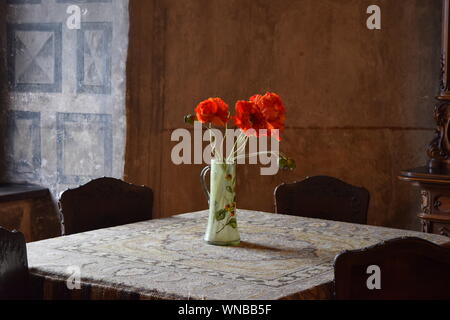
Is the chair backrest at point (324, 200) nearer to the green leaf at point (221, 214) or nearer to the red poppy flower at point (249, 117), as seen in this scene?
the green leaf at point (221, 214)

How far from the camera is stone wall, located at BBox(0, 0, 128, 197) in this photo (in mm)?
4176

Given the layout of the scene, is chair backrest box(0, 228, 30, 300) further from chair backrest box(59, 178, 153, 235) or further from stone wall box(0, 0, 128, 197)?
stone wall box(0, 0, 128, 197)

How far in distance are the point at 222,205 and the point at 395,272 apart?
837mm

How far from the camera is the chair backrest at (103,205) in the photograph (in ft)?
9.14

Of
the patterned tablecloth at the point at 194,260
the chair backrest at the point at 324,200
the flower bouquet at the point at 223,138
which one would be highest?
the flower bouquet at the point at 223,138

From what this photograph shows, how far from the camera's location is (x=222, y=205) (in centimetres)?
243

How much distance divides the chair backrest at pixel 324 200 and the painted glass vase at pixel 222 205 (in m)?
0.80

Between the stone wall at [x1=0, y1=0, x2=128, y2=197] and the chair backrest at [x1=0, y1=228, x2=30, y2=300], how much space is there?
225 centimetres

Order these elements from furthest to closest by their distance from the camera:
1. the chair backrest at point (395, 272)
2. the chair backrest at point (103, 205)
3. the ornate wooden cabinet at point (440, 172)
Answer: the ornate wooden cabinet at point (440, 172) < the chair backrest at point (103, 205) < the chair backrest at point (395, 272)

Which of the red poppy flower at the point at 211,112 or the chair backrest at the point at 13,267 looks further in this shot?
the red poppy flower at the point at 211,112

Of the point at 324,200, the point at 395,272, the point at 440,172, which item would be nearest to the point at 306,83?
the point at 440,172

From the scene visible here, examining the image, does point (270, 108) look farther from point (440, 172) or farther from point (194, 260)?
point (440, 172)

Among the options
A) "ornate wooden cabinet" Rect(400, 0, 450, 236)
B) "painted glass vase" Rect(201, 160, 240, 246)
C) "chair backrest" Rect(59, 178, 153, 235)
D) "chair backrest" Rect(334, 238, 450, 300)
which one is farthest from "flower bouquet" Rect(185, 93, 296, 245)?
"ornate wooden cabinet" Rect(400, 0, 450, 236)

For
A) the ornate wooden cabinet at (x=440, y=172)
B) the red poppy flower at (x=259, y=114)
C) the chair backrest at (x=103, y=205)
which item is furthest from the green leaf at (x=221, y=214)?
the ornate wooden cabinet at (x=440, y=172)
